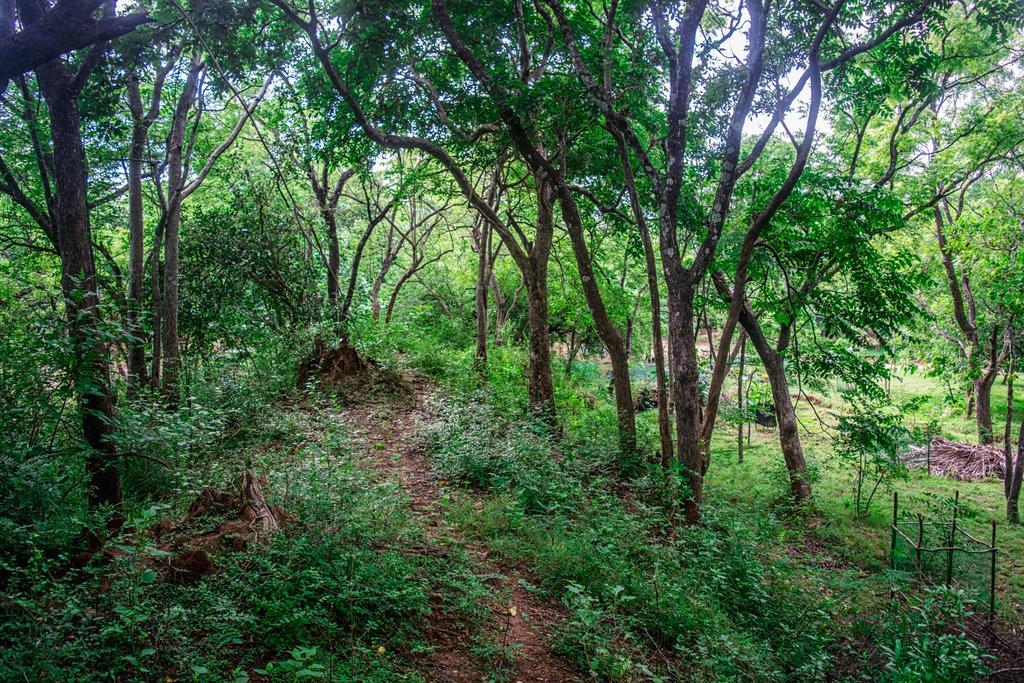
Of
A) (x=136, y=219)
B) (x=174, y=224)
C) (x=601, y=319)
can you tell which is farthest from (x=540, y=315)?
(x=136, y=219)

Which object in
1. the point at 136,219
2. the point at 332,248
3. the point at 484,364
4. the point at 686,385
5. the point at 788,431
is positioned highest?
the point at 332,248

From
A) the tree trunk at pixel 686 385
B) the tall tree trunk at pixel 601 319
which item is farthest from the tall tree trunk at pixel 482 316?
the tree trunk at pixel 686 385

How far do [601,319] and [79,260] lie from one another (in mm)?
6475

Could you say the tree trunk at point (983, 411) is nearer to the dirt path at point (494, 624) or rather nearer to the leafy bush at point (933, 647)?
the leafy bush at point (933, 647)

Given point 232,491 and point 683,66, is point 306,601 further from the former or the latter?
point 683,66

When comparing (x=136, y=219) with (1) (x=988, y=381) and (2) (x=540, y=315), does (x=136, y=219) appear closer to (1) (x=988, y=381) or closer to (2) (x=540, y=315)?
(2) (x=540, y=315)

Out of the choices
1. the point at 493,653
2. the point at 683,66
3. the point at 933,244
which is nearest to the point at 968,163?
the point at 933,244

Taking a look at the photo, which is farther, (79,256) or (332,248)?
(332,248)

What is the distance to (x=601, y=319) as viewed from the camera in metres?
8.98

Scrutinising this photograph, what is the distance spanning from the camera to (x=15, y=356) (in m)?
4.43

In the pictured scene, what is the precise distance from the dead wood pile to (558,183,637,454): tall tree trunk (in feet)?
29.7

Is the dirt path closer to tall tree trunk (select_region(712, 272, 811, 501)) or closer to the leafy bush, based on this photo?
the leafy bush

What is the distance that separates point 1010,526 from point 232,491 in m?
13.3

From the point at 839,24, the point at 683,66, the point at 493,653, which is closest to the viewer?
the point at 493,653
